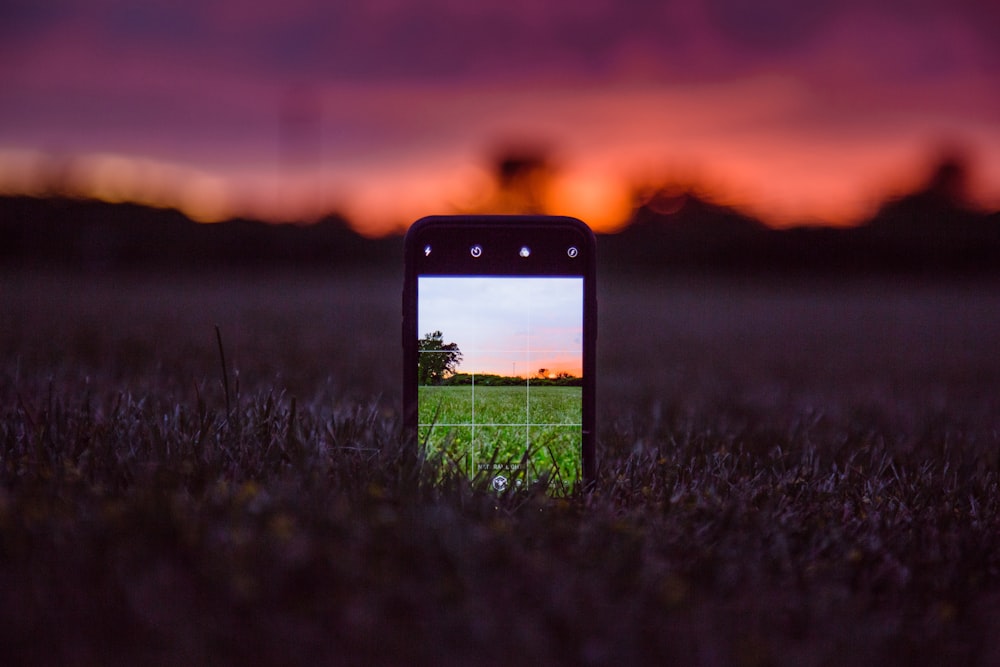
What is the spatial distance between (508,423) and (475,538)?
1.37 meters

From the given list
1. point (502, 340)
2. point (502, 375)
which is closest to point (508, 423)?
point (502, 375)

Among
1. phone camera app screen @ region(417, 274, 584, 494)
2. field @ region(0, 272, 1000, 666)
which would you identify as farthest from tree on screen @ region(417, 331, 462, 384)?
field @ region(0, 272, 1000, 666)

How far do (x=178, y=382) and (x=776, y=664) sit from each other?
4.68 meters

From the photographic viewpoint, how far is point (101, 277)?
748 inches

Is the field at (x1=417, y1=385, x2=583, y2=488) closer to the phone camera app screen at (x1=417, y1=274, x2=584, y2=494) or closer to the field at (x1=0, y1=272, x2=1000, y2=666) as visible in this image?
the phone camera app screen at (x1=417, y1=274, x2=584, y2=494)

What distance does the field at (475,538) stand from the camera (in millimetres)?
1799

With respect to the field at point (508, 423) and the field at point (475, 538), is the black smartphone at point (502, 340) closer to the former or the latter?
the field at point (508, 423)

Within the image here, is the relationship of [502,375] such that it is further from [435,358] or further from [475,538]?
[475,538]

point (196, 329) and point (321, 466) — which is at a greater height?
point (196, 329)

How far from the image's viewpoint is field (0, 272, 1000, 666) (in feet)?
5.90

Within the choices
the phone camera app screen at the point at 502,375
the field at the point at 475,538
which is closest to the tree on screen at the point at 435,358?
the phone camera app screen at the point at 502,375

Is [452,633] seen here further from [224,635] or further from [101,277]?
[101,277]

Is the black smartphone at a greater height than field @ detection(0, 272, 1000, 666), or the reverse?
the black smartphone

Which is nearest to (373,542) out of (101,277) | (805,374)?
(805,374)
